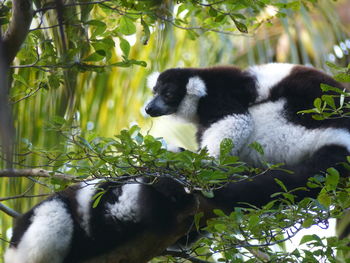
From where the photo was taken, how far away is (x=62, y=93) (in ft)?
15.2

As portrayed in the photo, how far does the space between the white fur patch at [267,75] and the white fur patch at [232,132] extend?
1.03 ft

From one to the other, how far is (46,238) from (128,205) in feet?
2.21

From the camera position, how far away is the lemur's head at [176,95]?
4727 millimetres

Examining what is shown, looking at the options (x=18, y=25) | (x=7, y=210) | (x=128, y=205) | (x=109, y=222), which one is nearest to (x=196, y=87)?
(x=128, y=205)

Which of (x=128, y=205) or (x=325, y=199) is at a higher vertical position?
(x=325, y=199)

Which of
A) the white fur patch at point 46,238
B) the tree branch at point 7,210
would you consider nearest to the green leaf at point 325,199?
the white fur patch at point 46,238

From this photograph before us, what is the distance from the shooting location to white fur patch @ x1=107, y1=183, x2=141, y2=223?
12.2 ft

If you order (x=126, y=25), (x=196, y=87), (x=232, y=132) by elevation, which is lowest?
(x=232, y=132)

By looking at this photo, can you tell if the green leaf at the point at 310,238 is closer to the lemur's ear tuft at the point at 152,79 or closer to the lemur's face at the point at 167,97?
the lemur's face at the point at 167,97

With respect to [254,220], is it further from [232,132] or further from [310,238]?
[232,132]

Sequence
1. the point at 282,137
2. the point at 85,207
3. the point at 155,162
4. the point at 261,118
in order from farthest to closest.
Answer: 1. the point at 261,118
2. the point at 282,137
3. the point at 85,207
4. the point at 155,162

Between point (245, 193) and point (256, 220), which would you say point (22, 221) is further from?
point (256, 220)

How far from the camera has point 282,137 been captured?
408 centimetres

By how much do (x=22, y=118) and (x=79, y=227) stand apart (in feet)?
4.77
